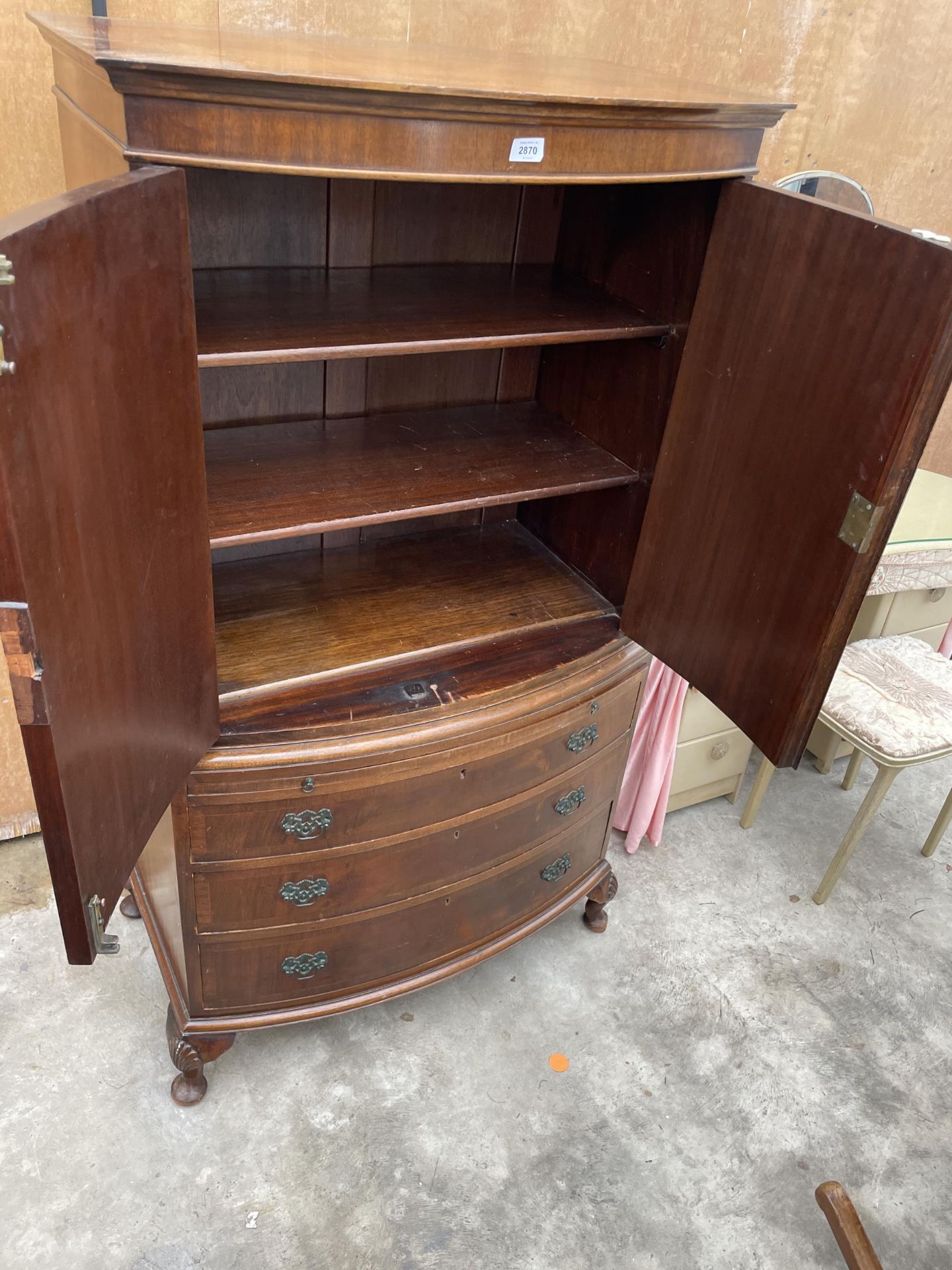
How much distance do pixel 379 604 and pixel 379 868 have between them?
1.67 ft

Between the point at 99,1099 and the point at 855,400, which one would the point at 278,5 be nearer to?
the point at 855,400

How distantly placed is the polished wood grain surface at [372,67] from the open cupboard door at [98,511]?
18 centimetres

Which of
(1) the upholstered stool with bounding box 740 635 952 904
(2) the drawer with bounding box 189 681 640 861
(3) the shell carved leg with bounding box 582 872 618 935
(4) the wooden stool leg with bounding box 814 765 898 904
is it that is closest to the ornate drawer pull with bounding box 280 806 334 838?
(2) the drawer with bounding box 189 681 640 861

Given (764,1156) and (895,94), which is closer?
(764,1156)

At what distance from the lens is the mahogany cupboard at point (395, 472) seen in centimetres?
101

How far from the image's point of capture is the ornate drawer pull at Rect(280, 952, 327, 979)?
1.83 metres

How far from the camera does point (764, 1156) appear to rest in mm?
1977

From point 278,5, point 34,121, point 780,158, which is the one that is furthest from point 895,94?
point 34,121

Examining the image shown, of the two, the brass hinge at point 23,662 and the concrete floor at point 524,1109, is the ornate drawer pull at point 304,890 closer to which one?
the concrete floor at point 524,1109

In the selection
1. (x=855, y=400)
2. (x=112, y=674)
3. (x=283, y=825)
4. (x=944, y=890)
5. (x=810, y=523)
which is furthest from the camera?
(x=944, y=890)

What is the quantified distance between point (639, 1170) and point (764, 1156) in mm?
272

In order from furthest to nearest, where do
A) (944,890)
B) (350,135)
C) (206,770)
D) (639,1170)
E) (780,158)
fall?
(944,890) < (780,158) < (639,1170) < (206,770) < (350,135)

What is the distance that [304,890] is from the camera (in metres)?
1.74

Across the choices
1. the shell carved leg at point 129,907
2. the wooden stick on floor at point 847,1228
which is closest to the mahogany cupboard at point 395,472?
the shell carved leg at point 129,907
